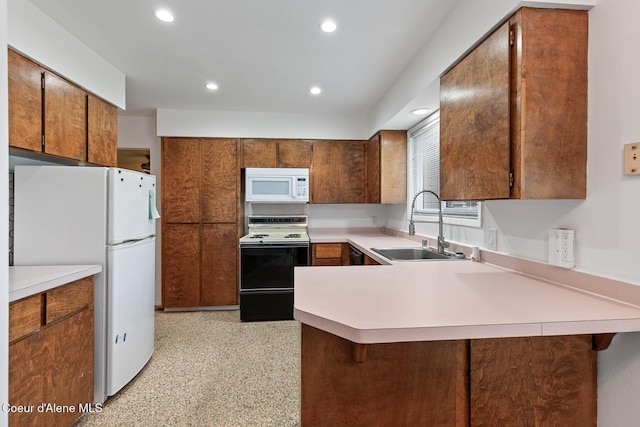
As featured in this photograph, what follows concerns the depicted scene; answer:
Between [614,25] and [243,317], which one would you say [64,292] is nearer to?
[243,317]

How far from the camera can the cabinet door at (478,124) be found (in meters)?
1.25

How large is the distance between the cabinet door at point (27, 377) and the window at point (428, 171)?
8.53 ft

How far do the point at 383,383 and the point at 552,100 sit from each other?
128 centimetres

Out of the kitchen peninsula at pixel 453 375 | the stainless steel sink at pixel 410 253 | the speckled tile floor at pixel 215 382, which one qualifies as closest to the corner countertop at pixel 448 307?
the kitchen peninsula at pixel 453 375

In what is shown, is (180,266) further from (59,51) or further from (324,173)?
(59,51)

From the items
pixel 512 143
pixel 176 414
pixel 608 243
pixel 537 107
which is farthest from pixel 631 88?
pixel 176 414

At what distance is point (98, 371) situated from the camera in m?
1.86

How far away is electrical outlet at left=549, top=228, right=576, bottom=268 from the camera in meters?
1.22

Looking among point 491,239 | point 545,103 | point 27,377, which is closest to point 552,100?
point 545,103

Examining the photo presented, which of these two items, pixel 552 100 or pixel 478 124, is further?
pixel 478 124

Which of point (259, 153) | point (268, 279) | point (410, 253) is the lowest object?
point (268, 279)

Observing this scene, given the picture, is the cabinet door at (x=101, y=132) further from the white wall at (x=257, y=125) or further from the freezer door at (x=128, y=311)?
the white wall at (x=257, y=125)

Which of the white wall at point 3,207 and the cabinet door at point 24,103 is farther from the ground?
the cabinet door at point 24,103

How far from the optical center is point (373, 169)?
351 cm
